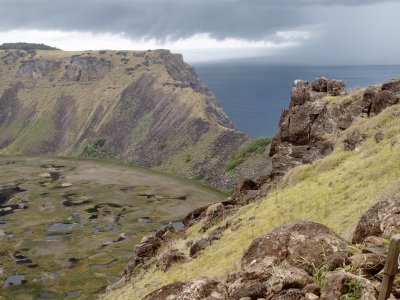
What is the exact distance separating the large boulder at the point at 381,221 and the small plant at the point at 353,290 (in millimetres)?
5229

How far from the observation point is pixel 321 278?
17.2 metres

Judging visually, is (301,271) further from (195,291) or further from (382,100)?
(382,100)

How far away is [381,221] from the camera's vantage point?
2086 centimetres

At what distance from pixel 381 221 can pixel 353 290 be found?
6641mm

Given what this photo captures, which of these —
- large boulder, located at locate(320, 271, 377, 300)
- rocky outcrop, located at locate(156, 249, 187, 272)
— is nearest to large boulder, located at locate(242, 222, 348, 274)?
large boulder, located at locate(320, 271, 377, 300)

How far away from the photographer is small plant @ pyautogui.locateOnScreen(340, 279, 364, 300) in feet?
49.0

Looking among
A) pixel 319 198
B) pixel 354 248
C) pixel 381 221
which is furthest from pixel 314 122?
pixel 354 248

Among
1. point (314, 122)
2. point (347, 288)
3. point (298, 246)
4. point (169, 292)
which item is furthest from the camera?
point (314, 122)

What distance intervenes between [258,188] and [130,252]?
60.5m

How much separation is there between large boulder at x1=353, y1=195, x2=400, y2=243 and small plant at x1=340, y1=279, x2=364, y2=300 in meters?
5.23

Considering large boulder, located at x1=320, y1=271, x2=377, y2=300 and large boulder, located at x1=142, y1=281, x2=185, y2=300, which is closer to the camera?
large boulder, located at x1=320, y1=271, x2=377, y2=300

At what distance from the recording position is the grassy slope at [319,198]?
3666 centimetres

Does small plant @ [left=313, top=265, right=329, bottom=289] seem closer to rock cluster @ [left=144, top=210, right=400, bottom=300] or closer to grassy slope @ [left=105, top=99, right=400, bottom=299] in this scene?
rock cluster @ [left=144, top=210, right=400, bottom=300]

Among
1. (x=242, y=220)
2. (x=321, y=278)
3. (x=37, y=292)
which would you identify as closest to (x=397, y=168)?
(x=242, y=220)
